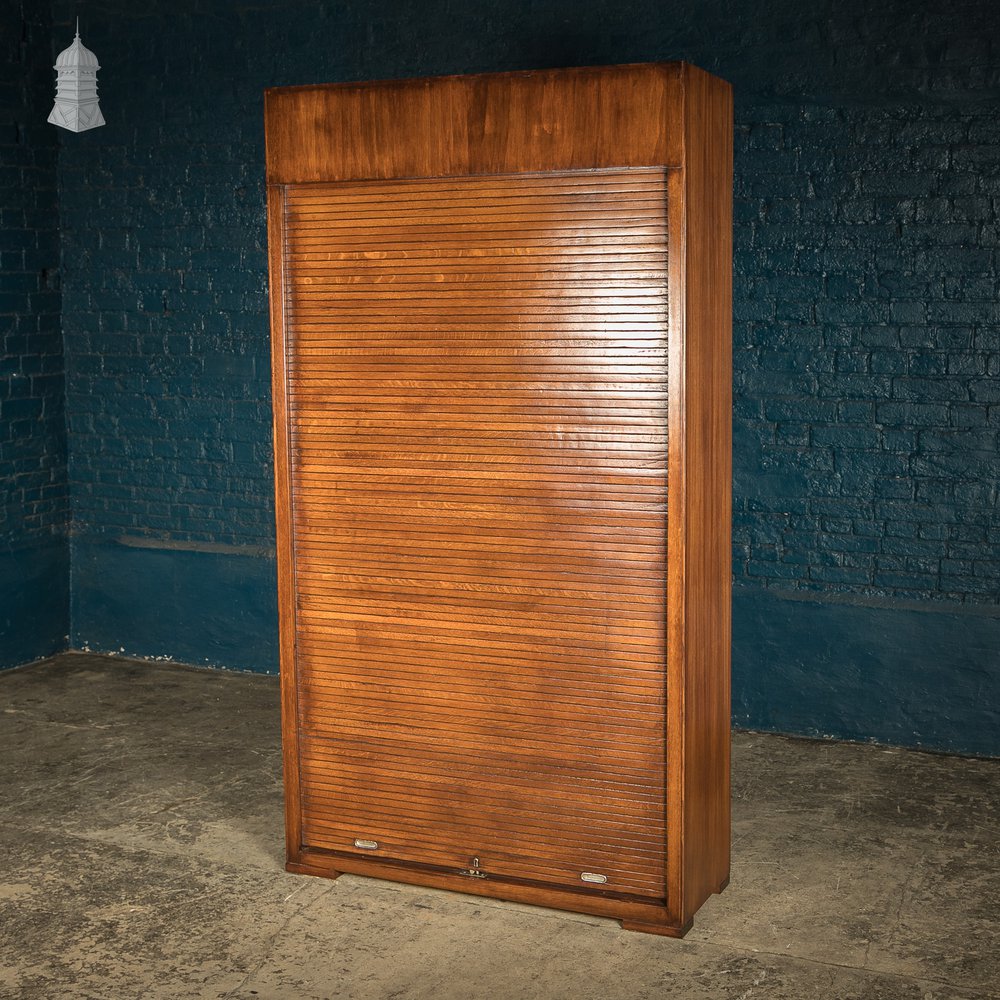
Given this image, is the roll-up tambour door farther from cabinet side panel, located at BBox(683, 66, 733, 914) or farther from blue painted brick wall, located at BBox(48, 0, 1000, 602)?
blue painted brick wall, located at BBox(48, 0, 1000, 602)

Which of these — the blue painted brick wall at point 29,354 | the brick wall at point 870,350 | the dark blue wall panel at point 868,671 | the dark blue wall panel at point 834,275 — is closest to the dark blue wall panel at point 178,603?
the blue painted brick wall at point 29,354

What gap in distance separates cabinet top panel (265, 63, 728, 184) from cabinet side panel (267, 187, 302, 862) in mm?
169

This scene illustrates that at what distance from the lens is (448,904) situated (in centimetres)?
390

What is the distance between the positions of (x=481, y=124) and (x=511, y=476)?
923 mm

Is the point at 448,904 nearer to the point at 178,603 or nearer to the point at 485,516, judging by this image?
the point at 485,516

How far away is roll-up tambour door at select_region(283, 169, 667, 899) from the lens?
3.59 meters

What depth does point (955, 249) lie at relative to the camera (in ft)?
16.6

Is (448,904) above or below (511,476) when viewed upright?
below

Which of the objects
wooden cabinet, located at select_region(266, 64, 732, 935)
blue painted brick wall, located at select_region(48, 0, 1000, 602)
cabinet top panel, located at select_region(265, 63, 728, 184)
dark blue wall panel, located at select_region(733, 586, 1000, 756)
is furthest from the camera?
dark blue wall panel, located at select_region(733, 586, 1000, 756)

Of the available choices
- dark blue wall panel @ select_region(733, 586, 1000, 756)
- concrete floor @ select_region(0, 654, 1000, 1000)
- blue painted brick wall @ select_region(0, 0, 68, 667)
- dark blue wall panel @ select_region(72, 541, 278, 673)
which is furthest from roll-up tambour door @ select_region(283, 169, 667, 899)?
blue painted brick wall @ select_region(0, 0, 68, 667)

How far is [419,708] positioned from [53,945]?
3.78ft

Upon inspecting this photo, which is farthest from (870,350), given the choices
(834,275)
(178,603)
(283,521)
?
(178,603)

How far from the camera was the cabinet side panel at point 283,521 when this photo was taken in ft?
12.7

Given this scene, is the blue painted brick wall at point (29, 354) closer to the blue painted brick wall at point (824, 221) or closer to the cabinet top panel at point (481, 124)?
the blue painted brick wall at point (824, 221)
